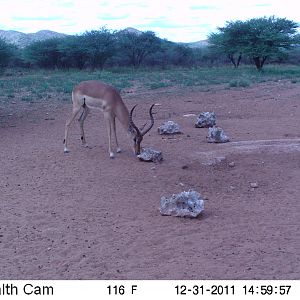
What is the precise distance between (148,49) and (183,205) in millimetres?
44219

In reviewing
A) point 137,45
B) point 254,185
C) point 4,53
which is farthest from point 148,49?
point 254,185

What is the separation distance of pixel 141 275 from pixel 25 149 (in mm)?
6674

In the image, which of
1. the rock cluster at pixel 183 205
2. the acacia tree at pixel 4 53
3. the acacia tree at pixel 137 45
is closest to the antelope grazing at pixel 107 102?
the rock cluster at pixel 183 205

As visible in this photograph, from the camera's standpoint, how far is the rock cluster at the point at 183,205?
22.5 feet

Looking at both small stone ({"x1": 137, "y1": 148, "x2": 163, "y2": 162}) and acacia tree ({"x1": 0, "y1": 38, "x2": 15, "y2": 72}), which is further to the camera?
acacia tree ({"x1": 0, "y1": 38, "x2": 15, "y2": 72})

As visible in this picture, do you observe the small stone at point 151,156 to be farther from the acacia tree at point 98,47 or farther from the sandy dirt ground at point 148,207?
the acacia tree at point 98,47

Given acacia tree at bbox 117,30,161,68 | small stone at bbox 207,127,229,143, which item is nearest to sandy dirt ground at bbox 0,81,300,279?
small stone at bbox 207,127,229,143

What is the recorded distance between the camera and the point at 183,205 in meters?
6.94

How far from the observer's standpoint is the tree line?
38406 mm

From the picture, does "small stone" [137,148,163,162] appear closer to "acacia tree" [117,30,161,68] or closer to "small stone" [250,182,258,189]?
"small stone" [250,182,258,189]

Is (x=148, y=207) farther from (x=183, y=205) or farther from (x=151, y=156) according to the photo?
(x=151, y=156)

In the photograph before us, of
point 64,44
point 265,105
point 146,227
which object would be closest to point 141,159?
point 146,227

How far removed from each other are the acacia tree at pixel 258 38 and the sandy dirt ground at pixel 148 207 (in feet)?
82.0

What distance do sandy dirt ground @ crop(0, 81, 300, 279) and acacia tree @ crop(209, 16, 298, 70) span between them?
82.0 feet
